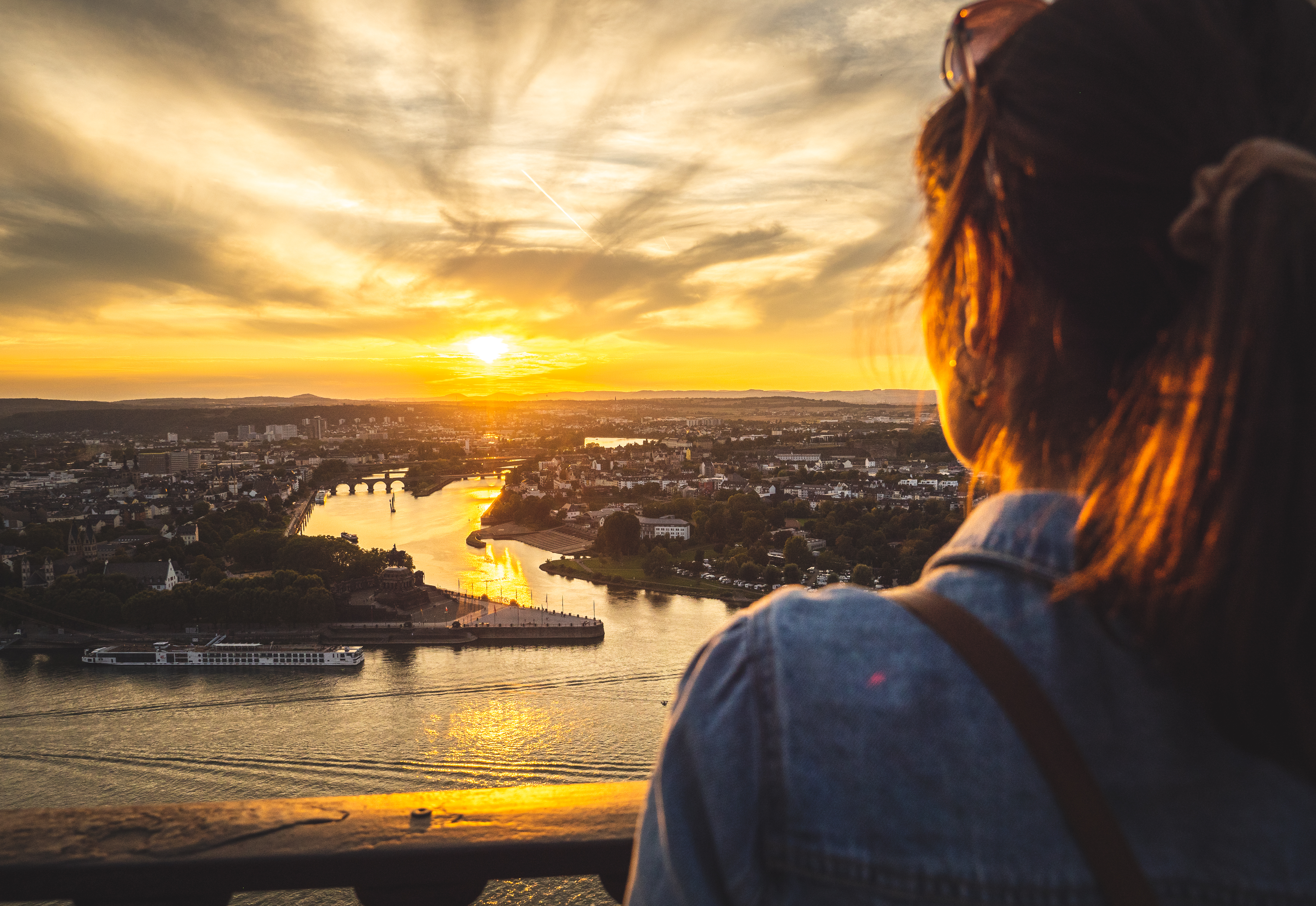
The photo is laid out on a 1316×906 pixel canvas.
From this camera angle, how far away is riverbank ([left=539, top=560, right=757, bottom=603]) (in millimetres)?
8734

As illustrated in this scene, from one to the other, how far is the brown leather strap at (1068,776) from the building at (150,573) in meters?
11.5

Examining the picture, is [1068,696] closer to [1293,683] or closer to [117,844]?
[1293,683]

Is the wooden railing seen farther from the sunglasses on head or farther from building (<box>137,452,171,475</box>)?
building (<box>137,452,171,475</box>)

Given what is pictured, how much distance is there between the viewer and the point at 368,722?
20.2 feet

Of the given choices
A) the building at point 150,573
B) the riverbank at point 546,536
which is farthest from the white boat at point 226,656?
the riverbank at point 546,536

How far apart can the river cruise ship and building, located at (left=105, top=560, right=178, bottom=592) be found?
168cm

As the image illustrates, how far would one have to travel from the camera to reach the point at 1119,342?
225 millimetres

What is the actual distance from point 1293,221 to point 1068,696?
0.11m

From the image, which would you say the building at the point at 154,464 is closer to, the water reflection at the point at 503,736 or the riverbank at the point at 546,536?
the riverbank at the point at 546,536

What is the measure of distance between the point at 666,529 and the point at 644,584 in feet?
5.51

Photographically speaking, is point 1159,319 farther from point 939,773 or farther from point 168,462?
point 168,462

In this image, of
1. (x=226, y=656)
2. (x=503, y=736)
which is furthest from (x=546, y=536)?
(x=503, y=736)

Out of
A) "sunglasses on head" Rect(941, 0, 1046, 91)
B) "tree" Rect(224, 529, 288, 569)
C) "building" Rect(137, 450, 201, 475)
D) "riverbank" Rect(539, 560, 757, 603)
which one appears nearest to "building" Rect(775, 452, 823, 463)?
"riverbank" Rect(539, 560, 757, 603)

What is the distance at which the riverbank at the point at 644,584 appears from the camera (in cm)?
873
